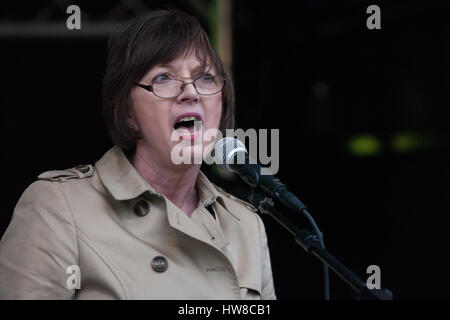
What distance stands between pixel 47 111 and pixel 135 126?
78.2 inches

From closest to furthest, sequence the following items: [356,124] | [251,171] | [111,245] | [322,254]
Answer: [322,254] → [251,171] → [111,245] → [356,124]

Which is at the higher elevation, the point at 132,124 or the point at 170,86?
the point at 170,86

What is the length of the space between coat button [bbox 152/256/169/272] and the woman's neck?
0.28 meters

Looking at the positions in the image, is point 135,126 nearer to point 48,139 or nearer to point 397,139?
point 48,139

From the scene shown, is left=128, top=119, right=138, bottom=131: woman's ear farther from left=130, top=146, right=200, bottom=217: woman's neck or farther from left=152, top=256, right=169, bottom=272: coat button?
left=152, top=256, right=169, bottom=272: coat button

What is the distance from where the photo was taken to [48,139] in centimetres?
371

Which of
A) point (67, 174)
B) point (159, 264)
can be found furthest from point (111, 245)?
point (67, 174)

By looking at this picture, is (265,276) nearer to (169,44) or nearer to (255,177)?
(255,177)

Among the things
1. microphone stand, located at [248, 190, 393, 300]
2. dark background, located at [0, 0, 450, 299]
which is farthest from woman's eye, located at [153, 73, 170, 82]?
dark background, located at [0, 0, 450, 299]

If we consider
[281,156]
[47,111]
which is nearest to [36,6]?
[47,111]

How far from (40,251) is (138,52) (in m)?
0.66

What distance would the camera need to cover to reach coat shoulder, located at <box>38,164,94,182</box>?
68.1 inches

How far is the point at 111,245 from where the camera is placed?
1.64 m

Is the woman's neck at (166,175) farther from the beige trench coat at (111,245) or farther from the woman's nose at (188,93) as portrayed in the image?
the woman's nose at (188,93)
